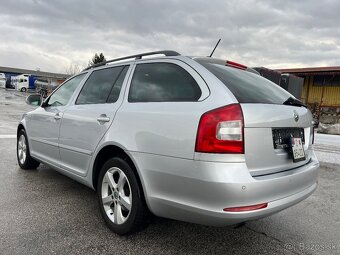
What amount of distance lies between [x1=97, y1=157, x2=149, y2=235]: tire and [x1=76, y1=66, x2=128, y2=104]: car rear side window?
0.73 m

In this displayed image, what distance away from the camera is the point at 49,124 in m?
4.42

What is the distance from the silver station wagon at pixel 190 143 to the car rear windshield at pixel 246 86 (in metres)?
0.01

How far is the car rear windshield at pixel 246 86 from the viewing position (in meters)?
2.74

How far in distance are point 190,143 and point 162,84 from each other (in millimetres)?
757

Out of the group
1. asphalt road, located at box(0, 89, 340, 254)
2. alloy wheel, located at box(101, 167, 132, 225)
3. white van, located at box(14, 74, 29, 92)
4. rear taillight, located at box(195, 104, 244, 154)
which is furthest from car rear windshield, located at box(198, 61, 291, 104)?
white van, located at box(14, 74, 29, 92)

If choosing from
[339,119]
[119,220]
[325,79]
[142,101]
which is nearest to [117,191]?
[119,220]

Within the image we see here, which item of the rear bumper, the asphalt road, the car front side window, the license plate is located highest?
the car front side window

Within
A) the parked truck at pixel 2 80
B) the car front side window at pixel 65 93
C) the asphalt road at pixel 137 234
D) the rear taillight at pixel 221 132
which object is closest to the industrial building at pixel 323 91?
the asphalt road at pixel 137 234

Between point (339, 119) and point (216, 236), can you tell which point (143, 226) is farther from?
point (339, 119)

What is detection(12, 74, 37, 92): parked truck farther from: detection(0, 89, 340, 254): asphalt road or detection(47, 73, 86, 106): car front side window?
detection(0, 89, 340, 254): asphalt road

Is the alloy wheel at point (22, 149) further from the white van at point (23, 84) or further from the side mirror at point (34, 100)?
the white van at point (23, 84)

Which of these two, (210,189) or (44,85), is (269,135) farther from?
(44,85)

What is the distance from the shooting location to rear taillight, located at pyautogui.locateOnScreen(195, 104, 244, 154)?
245 centimetres

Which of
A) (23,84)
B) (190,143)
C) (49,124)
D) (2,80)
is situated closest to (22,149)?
(49,124)
